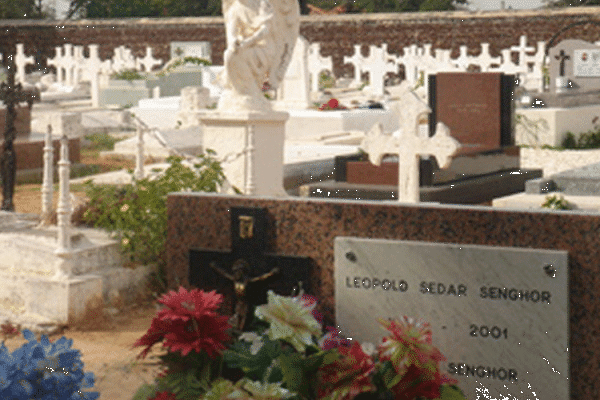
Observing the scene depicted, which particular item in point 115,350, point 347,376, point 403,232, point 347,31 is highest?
point 347,31

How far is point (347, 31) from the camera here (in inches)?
1597

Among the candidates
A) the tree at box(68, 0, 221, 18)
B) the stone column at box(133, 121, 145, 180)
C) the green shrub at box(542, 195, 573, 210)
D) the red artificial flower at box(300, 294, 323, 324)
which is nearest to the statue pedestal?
the stone column at box(133, 121, 145, 180)

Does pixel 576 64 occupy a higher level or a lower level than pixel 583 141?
higher

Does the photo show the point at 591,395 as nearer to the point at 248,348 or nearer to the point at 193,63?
the point at 248,348

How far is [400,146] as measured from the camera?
26.5ft

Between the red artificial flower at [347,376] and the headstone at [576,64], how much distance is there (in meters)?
18.6

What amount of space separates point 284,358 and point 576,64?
770 inches

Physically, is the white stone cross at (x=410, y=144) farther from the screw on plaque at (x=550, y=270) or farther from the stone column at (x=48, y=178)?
the screw on plaque at (x=550, y=270)

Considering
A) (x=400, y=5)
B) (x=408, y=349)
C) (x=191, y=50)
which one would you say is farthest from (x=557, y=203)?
(x=400, y=5)

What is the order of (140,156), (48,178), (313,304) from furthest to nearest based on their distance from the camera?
(140,156) → (48,178) → (313,304)

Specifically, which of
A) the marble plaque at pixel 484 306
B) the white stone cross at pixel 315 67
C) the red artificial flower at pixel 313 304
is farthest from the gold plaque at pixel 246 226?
the white stone cross at pixel 315 67

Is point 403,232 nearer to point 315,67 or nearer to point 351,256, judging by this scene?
point 351,256

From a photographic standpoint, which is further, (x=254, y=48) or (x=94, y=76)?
(x=94, y=76)

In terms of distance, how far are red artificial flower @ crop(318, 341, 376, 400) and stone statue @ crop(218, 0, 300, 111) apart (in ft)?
21.4
